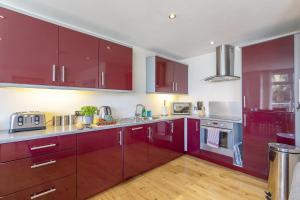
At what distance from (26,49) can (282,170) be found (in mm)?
3147

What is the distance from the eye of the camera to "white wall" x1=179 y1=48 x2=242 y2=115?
310 centimetres

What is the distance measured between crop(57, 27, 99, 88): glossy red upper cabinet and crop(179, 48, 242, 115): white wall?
8.07 ft

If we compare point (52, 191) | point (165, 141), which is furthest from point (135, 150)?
point (52, 191)

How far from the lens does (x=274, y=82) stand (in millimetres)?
2193

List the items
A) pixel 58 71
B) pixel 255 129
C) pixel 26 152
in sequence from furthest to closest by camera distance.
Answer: pixel 255 129 → pixel 58 71 → pixel 26 152

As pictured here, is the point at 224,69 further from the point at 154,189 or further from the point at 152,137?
the point at 154,189

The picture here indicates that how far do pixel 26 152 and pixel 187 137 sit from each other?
279 centimetres

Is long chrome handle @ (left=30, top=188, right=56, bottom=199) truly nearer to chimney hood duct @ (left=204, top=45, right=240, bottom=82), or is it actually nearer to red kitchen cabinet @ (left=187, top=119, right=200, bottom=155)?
red kitchen cabinet @ (left=187, top=119, right=200, bottom=155)

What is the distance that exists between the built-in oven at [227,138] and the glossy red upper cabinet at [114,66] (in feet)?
5.56

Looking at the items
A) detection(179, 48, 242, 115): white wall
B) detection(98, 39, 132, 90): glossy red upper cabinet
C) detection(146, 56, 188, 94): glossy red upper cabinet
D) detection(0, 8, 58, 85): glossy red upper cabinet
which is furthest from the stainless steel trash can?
detection(0, 8, 58, 85): glossy red upper cabinet

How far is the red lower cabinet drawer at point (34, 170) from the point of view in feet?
4.42

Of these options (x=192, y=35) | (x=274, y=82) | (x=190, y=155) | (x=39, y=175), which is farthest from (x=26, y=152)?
(x=274, y=82)

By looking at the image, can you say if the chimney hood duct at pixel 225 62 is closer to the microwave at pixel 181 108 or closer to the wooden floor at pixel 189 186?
the microwave at pixel 181 108

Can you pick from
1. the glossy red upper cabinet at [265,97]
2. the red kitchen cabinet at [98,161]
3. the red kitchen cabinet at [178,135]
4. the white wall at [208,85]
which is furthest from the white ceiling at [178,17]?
the red kitchen cabinet at [178,135]
